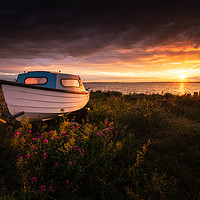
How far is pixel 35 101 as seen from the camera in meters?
4.79

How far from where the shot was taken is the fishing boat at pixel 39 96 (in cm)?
443

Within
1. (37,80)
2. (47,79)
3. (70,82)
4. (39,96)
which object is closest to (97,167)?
(39,96)

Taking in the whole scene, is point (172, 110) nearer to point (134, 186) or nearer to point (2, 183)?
point (134, 186)

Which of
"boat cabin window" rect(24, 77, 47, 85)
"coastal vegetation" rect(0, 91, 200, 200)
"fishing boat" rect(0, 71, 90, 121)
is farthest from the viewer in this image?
"boat cabin window" rect(24, 77, 47, 85)

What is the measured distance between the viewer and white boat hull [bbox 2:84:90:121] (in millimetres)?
4441

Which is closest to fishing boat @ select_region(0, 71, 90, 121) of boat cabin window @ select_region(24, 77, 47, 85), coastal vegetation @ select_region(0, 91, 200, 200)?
boat cabin window @ select_region(24, 77, 47, 85)

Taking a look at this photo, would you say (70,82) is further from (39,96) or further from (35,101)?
(35,101)

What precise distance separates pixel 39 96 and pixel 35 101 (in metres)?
0.26

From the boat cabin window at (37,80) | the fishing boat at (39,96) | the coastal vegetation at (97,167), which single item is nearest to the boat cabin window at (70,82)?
the fishing boat at (39,96)

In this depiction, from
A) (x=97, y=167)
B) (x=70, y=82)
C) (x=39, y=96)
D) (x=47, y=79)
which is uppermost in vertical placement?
(x=47, y=79)

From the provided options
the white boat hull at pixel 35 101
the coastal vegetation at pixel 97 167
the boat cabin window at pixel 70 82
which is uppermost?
the boat cabin window at pixel 70 82

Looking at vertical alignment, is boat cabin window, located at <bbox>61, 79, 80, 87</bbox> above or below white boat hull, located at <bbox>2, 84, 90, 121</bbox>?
above

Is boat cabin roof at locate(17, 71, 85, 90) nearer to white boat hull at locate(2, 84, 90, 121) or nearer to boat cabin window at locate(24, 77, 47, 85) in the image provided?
boat cabin window at locate(24, 77, 47, 85)

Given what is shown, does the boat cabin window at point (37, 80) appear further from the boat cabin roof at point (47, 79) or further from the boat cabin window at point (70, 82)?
the boat cabin window at point (70, 82)
